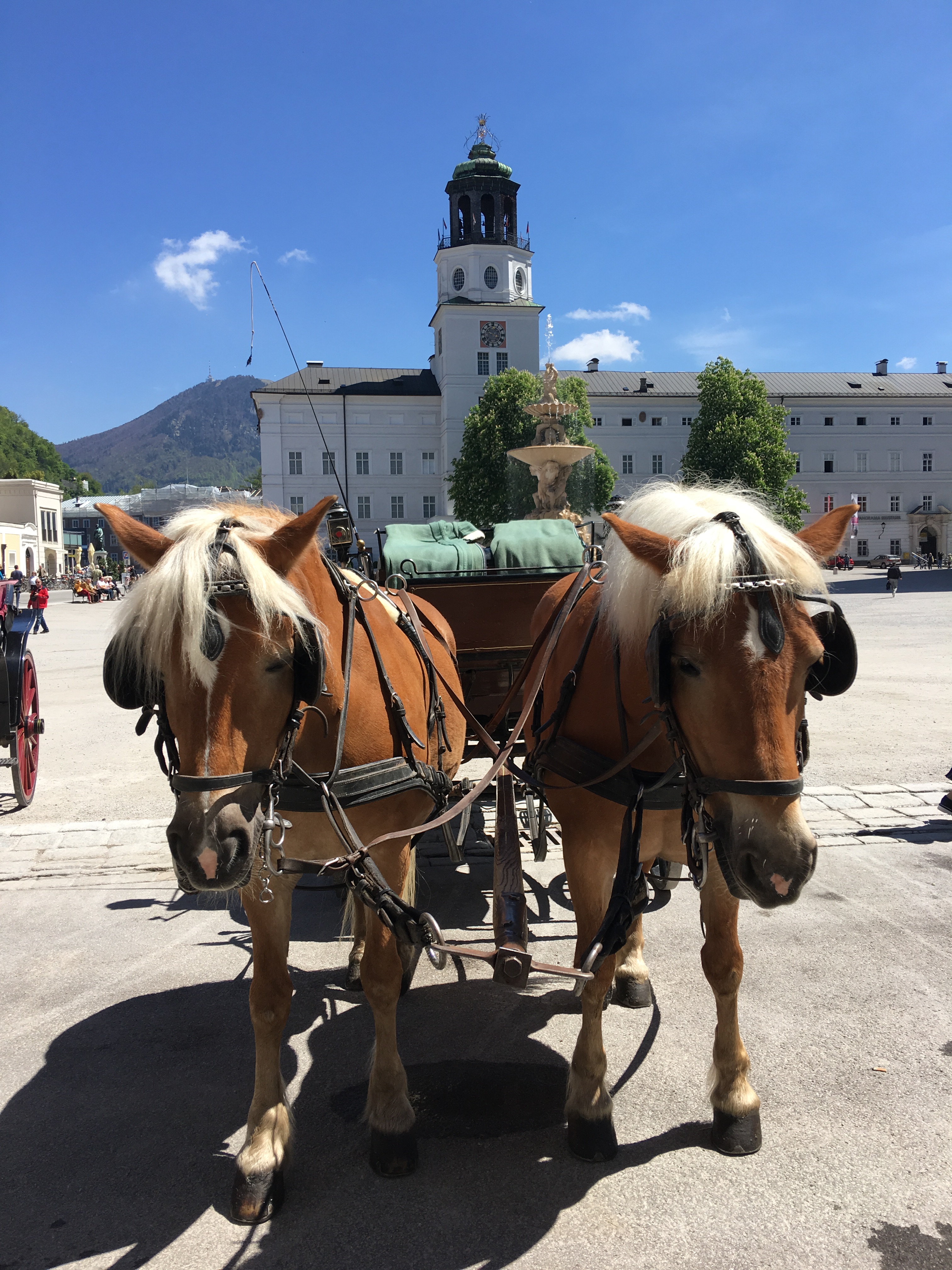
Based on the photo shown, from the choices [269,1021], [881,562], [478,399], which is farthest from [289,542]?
[881,562]

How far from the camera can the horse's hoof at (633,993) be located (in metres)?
3.80

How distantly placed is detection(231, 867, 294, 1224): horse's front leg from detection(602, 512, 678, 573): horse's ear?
5.50 feet

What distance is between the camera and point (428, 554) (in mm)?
5332

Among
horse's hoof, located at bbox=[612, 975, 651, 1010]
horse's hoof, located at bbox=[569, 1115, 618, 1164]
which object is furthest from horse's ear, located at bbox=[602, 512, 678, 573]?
horse's hoof, located at bbox=[612, 975, 651, 1010]

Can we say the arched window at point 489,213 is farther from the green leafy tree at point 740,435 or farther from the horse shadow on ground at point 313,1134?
the horse shadow on ground at point 313,1134

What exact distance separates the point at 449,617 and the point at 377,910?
2.57 m

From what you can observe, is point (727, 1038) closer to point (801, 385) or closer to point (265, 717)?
point (265, 717)

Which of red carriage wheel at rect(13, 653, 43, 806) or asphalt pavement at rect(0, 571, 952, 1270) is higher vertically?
red carriage wheel at rect(13, 653, 43, 806)

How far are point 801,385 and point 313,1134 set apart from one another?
7526cm

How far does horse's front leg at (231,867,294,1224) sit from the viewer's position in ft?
8.80

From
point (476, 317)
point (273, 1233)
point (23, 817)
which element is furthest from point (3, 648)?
point (476, 317)

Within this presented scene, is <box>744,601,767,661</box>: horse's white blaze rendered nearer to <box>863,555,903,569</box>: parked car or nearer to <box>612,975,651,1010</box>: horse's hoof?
<box>612,975,651,1010</box>: horse's hoof

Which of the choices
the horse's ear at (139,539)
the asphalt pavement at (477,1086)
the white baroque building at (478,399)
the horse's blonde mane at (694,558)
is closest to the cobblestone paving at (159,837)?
the asphalt pavement at (477,1086)

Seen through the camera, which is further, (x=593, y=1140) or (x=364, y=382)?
(x=364, y=382)
